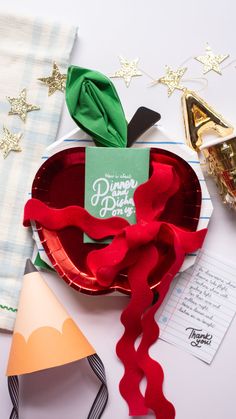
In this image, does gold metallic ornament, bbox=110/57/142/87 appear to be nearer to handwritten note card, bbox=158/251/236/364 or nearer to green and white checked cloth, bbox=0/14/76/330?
green and white checked cloth, bbox=0/14/76/330

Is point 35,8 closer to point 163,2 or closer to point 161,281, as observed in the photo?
point 163,2

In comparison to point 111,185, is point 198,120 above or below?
above

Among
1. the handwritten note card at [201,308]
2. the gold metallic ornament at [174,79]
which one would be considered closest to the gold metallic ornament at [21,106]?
the gold metallic ornament at [174,79]

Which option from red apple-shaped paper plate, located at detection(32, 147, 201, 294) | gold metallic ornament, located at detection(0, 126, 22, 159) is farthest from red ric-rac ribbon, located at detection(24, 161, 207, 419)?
gold metallic ornament, located at detection(0, 126, 22, 159)

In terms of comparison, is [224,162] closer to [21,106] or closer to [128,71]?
[128,71]

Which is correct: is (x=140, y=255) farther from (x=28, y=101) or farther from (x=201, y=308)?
(x=28, y=101)

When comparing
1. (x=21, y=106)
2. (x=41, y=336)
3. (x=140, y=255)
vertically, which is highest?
(x=21, y=106)

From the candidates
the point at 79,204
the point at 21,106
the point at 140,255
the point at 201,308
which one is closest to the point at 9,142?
the point at 21,106

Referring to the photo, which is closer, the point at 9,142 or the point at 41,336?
the point at 41,336
